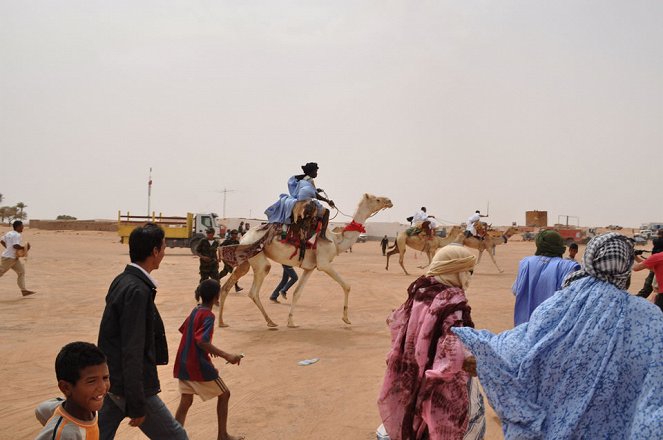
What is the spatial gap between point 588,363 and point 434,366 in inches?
39.3

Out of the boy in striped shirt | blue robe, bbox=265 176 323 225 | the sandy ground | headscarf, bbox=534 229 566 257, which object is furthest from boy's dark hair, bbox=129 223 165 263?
blue robe, bbox=265 176 323 225

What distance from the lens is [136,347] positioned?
346 centimetres

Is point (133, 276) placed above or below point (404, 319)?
above

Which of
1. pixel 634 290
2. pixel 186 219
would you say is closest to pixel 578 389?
pixel 634 290

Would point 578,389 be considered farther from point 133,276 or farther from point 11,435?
point 11,435

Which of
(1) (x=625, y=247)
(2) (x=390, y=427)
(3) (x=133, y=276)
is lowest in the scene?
(2) (x=390, y=427)

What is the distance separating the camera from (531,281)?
6.09m

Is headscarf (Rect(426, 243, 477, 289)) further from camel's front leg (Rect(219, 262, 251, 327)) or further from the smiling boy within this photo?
camel's front leg (Rect(219, 262, 251, 327))

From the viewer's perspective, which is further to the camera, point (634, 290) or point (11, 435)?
point (634, 290)

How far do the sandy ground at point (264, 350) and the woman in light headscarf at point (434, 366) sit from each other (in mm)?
1709

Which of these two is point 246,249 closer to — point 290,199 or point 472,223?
point 290,199

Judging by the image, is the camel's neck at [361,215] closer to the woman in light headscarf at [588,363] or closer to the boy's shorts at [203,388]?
the boy's shorts at [203,388]

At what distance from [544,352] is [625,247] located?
736 mm

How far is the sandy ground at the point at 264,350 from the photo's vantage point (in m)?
5.97
